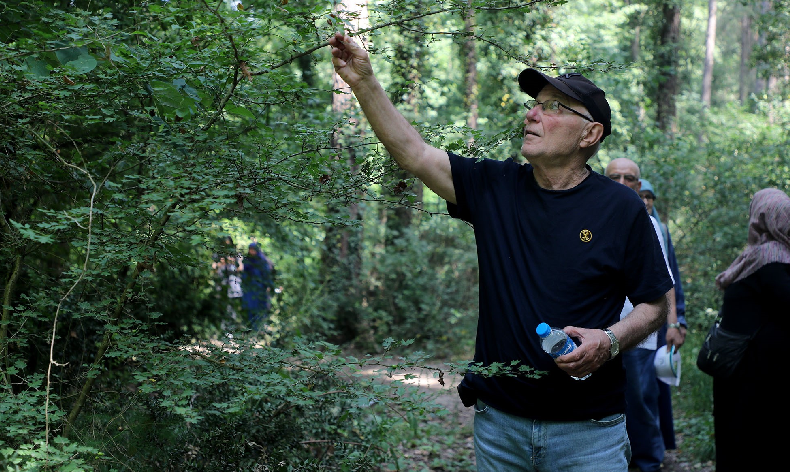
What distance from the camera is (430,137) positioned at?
333 cm

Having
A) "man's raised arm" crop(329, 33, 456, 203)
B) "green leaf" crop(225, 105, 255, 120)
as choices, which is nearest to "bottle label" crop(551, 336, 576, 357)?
"man's raised arm" crop(329, 33, 456, 203)

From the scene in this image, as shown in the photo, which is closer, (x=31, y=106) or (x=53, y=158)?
(x=31, y=106)

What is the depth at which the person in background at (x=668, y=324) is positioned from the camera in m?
5.76

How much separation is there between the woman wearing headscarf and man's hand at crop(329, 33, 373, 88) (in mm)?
3224

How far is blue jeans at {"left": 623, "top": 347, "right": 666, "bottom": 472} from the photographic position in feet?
17.9

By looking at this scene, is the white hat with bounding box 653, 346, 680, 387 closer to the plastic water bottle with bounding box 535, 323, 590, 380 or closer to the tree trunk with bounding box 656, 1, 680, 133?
the plastic water bottle with bounding box 535, 323, 590, 380

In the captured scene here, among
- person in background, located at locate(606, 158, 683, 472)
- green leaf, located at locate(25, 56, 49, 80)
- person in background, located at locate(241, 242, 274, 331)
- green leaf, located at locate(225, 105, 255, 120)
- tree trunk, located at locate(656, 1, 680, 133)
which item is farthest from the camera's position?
tree trunk, located at locate(656, 1, 680, 133)

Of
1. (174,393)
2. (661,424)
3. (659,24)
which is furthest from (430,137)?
(659,24)

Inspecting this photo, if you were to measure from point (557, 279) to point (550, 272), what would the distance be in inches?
1.4

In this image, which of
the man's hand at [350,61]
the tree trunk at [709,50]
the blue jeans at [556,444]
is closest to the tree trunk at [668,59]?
the blue jeans at [556,444]

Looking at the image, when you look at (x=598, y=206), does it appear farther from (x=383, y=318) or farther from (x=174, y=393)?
(x=383, y=318)

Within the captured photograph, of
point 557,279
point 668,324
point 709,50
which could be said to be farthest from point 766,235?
point 709,50

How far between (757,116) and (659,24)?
17.8 feet

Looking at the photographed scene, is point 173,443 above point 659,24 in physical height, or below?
below
